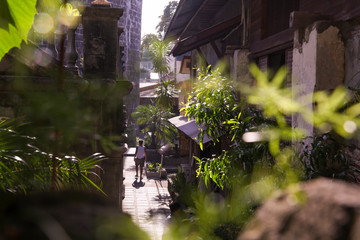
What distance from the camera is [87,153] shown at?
5.27 m

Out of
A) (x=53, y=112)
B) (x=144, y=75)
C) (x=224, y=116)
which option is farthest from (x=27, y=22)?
(x=144, y=75)

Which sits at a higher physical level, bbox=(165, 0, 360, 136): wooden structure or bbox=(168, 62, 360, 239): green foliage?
bbox=(165, 0, 360, 136): wooden structure

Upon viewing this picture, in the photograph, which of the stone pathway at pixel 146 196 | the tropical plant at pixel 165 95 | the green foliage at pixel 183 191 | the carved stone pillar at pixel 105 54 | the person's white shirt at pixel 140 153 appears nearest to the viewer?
the carved stone pillar at pixel 105 54

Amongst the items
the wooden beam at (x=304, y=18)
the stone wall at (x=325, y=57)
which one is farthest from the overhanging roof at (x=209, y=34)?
the stone wall at (x=325, y=57)

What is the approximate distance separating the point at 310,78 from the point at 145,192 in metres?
11.0

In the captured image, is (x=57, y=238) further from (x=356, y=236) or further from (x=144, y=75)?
(x=144, y=75)

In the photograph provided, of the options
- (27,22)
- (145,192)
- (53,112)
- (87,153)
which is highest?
(27,22)

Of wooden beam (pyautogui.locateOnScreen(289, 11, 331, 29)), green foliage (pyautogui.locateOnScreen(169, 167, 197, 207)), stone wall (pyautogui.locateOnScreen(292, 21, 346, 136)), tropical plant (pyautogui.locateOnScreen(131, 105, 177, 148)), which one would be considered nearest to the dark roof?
green foliage (pyautogui.locateOnScreen(169, 167, 197, 207))

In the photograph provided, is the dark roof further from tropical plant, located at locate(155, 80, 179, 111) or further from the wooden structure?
tropical plant, located at locate(155, 80, 179, 111)

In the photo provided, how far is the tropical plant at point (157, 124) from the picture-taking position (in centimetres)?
2392

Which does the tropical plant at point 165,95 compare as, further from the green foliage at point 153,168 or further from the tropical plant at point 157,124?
the green foliage at point 153,168

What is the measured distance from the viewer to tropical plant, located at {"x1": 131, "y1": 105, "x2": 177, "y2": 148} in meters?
23.9

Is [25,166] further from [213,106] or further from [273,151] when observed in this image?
[213,106]

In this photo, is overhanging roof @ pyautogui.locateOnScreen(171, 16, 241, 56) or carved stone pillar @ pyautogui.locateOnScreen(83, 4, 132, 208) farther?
overhanging roof @ pyautogui.locateOnScreen(171, 16, 241, 56)
